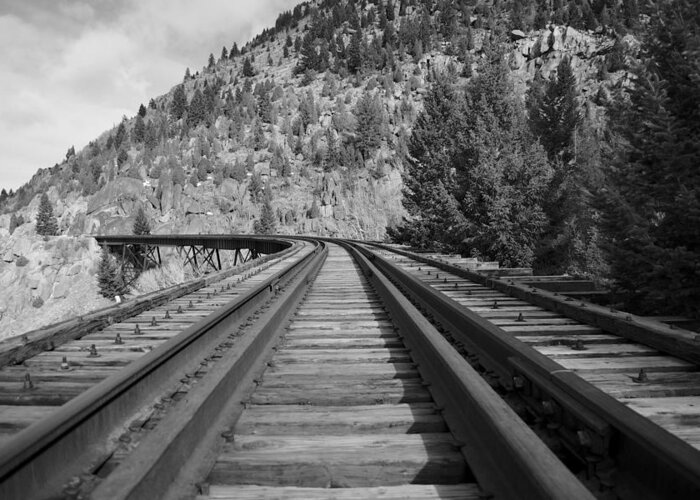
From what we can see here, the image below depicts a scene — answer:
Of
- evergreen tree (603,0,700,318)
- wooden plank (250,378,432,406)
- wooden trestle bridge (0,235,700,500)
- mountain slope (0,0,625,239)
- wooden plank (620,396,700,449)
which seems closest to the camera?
wooden trestle bridge (0,235,700,500)

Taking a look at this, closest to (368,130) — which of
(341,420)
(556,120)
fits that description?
(556,120)

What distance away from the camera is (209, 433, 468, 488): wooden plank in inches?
81.1

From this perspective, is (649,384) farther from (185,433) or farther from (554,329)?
(185,433)

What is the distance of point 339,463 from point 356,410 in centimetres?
67

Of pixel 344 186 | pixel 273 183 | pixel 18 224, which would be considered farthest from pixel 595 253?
pixel 18 224

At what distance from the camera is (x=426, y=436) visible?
2418 millimetres

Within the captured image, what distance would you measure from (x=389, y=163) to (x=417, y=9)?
127133mm

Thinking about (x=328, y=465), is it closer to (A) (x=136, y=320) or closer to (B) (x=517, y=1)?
(A) (x=136, y=320)

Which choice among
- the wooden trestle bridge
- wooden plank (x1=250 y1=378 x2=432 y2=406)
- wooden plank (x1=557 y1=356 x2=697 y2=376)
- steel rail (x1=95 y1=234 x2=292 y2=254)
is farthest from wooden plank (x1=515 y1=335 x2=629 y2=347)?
steel rail (x1=95 y1=234 x2=292 y2=254)

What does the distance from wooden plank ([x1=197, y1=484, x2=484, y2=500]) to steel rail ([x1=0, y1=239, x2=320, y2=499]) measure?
613mm

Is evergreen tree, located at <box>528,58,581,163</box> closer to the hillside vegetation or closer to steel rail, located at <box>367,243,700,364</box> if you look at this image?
the hillside vegetation

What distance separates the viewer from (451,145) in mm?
23453

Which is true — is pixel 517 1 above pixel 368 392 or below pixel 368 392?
above

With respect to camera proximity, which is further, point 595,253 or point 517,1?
point 517,1
